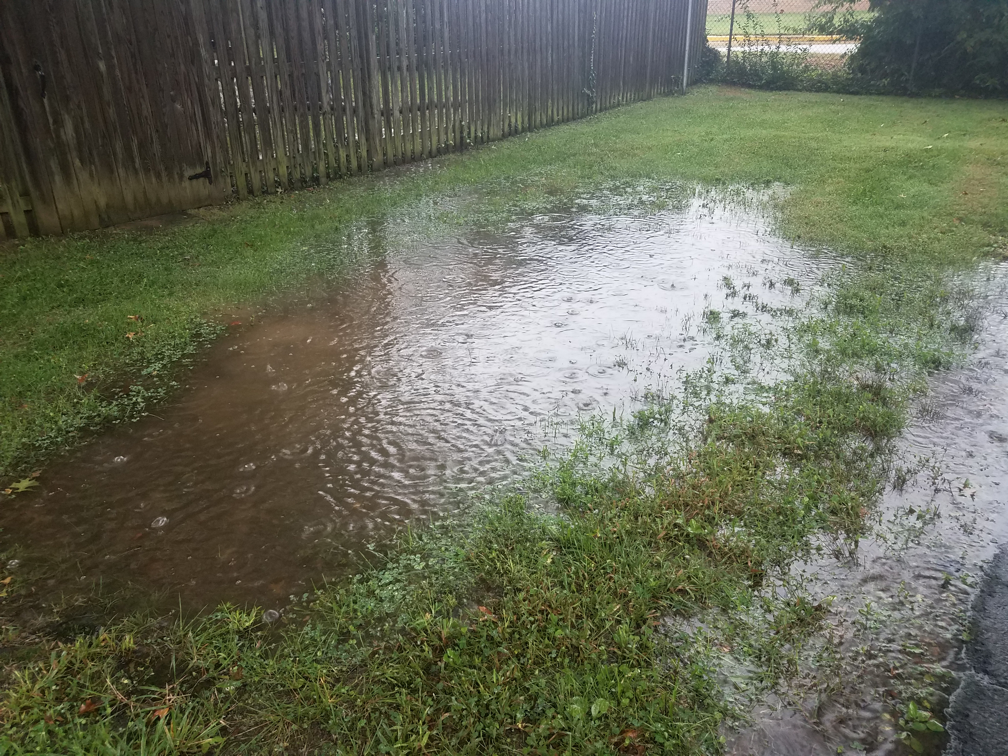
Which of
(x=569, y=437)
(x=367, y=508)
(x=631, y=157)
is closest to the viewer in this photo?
(x=367, y=508)

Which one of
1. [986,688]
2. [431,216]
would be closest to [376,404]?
[986,688]

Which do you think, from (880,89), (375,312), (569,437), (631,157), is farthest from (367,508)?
(880,89)

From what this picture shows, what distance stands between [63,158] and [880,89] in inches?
611

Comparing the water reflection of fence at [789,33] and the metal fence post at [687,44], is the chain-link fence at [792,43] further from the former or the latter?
the metal fence post at [687,44]

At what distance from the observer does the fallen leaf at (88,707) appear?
7.46 feet

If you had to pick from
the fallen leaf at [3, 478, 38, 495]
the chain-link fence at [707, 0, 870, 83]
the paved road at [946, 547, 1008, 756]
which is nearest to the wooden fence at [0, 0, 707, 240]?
the fallen leaf at [3, 478, 38, 495]

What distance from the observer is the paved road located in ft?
7.19

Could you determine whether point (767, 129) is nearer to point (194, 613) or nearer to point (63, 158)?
point (63, 158)

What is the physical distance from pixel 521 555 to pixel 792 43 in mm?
17751

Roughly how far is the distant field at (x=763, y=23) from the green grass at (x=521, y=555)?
12.8 m

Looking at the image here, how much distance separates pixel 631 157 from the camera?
389 inches

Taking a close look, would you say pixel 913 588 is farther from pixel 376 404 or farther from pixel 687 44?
pixel 687 44

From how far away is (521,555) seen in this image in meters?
2.90

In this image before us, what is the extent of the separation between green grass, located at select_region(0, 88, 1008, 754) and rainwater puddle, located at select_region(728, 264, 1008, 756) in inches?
3.7
